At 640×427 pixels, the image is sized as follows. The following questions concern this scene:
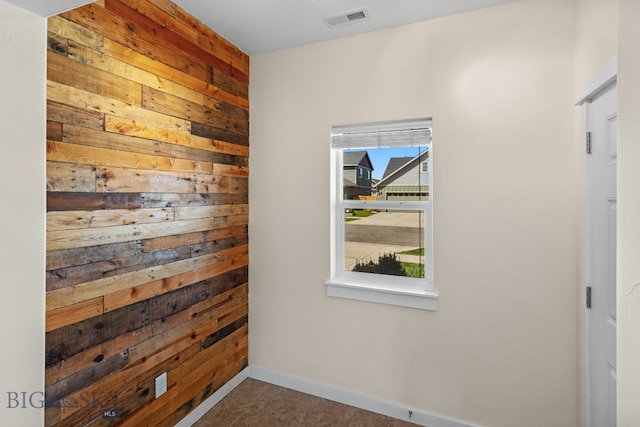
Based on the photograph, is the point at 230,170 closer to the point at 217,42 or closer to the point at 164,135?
the point at 164,135

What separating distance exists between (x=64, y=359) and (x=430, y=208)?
2.26 metres

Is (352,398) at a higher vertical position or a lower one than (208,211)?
lower

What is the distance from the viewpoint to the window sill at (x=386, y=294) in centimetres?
220

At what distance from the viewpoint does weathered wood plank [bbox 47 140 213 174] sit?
1.45 m

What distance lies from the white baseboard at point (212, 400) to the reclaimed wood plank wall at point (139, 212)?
0.06 metres

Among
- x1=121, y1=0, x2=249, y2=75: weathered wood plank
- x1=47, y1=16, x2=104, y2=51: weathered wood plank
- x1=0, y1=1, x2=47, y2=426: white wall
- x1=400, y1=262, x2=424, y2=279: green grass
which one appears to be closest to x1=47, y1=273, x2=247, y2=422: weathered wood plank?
x1=0, y1=1, x2=47, y2=426: white wall

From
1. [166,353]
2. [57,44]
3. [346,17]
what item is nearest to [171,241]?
[166,353]

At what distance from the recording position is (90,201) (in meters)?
1.58

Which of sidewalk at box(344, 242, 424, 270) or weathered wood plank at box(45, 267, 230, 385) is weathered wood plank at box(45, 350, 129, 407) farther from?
sidewalk at box(344, 242, 424, 270)

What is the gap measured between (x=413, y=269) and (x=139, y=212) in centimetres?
185

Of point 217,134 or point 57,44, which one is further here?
point 217,134

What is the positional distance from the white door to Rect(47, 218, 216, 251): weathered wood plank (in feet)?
7.65

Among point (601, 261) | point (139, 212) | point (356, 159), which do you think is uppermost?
point (356, 159)

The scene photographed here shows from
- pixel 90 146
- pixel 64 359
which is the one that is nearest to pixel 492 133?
pixel 90 146
